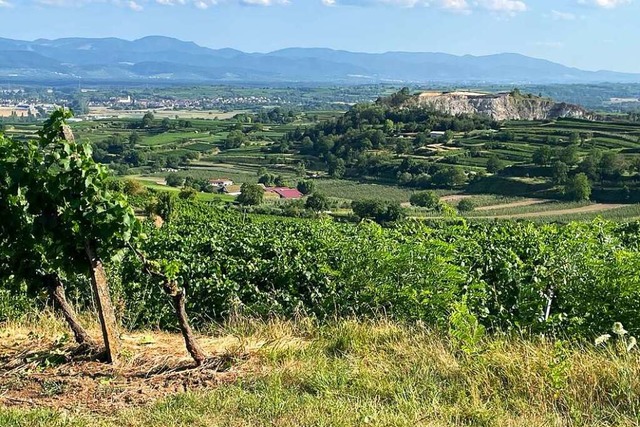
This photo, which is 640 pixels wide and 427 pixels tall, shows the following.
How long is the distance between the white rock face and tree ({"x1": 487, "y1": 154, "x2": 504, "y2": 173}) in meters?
48.8

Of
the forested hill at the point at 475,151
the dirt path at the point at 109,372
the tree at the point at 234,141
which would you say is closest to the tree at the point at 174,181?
the forested hill at the point at 475,151

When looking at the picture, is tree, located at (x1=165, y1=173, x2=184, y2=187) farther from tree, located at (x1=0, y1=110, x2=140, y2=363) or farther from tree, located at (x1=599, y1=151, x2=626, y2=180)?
tree, located at (x1=0, y1=110, x2=140, y2=363)

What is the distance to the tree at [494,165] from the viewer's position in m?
64.2

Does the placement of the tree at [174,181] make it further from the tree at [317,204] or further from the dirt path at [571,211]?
the dirt path at [571,211]

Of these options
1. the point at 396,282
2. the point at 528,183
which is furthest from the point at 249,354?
the point at 528,183

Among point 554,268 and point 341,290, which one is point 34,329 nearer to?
point 341,290

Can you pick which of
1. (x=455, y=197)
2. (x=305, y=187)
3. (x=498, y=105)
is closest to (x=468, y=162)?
(x=455, y=197)

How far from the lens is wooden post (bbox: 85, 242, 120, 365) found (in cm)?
531

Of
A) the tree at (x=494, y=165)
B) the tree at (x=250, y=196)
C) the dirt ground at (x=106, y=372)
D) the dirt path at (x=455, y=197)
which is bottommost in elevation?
the dirt path at (x=455, y=197)

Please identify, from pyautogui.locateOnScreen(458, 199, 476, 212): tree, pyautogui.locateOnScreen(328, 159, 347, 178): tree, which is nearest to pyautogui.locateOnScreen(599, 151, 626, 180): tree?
pyautogui.locateOnScreen(458, 199, 476, 212): tree

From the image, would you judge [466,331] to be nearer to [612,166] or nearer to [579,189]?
[579,189]

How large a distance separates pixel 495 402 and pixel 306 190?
6057cm

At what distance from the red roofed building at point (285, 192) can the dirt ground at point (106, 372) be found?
52098mm

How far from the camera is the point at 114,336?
5641 mm
